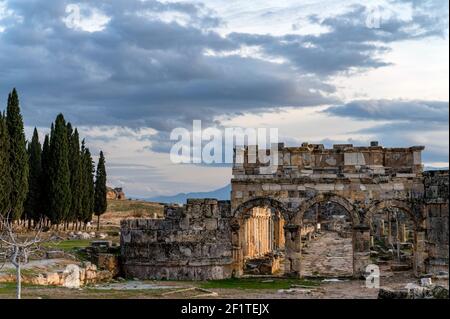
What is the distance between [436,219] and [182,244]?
965cm

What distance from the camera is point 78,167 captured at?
4859 cm

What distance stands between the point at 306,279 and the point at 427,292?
11.8 metres

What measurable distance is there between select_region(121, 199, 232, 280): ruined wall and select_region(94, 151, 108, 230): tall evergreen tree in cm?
3032

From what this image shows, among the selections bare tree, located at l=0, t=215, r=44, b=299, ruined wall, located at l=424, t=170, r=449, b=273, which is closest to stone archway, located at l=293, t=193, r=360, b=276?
ruined wall, located at l=424, t=170, r=449, b=273

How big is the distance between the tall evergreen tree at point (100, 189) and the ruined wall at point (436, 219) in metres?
35.8

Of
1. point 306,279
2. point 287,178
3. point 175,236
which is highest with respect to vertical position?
point 287,178

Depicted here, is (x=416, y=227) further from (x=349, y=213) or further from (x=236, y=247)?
(x=236, y=247)

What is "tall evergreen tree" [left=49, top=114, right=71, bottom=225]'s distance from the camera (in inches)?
1751

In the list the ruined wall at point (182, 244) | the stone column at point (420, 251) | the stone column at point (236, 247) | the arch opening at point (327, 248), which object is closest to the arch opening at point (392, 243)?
the stone column at point (420, 251)

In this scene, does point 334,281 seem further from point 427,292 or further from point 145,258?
point 427,292

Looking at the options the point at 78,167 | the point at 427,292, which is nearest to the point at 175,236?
the point at 427,292

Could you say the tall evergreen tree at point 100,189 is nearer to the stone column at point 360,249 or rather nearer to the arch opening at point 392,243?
the arch opening at point 392,243

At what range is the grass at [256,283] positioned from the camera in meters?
23.7

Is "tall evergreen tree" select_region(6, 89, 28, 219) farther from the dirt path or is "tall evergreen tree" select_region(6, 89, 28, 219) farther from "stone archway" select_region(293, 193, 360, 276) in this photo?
"stone archway" select_region(293, 193, 360, 276)
